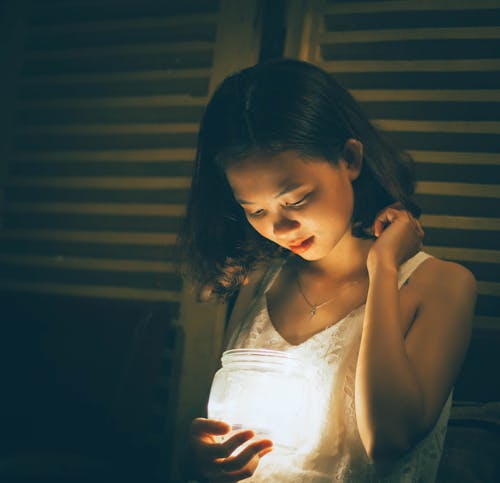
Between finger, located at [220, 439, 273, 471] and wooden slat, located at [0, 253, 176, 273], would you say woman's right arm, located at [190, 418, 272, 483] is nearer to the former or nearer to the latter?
finger, located at [220, 439, 273, 471]

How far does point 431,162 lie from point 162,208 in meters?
1.35

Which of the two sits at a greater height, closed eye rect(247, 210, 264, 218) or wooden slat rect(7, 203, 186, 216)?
wooden slat rect(7, 203, 186, 216)

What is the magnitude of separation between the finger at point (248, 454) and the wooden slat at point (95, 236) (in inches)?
55.5

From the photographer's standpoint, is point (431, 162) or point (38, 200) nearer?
point (431, 162)

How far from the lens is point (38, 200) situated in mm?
2869

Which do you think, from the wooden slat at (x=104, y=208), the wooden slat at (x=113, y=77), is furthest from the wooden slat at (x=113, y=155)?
the wooden slat at (x=113, y=77)

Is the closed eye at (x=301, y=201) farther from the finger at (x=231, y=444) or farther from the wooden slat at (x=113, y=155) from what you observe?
the wooden slat at (x=113, y=155)

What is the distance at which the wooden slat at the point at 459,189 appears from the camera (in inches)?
89.5

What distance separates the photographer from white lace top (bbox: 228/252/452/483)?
1582 millimetres

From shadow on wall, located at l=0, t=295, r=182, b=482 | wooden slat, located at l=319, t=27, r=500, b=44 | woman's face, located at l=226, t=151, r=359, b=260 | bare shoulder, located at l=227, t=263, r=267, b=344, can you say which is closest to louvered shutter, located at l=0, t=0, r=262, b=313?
shadow on wall, located at l=0, t=295, r=182, b=482

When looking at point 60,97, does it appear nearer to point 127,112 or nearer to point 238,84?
point 127,112

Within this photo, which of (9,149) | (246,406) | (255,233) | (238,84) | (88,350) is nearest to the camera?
(246,406)

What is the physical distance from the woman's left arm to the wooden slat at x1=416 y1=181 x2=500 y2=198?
675mm

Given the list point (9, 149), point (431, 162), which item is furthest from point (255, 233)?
point (9, 149)
